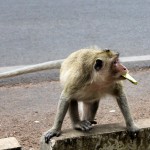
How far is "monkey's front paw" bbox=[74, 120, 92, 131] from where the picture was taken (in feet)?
14.3

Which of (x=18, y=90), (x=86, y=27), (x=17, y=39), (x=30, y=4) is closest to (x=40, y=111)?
(x=18, y=90)

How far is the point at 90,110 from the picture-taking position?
4.71 metres

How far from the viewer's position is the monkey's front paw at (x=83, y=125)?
435 centimetres

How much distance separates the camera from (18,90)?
7352 mm

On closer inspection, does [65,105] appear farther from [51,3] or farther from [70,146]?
[51,3]

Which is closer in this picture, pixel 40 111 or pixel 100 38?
pixel 40 111

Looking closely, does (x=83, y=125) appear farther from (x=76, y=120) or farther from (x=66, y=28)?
(x=66, y=28)

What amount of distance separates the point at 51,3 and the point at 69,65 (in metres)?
10.0

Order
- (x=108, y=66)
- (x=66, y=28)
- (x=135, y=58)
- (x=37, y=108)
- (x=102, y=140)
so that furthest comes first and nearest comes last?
(x=66, y=28) < (x=135, y=58) < (x=37, y=108) < (x=102, y=140) < (x=108, y=66)

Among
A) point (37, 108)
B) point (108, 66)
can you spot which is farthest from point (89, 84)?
point (37, 108)

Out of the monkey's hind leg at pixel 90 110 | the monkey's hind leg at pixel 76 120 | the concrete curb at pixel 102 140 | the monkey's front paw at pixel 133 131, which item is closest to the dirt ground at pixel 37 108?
the monkey's hind leg at pixel 90 110

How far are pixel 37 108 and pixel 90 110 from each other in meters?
1.94

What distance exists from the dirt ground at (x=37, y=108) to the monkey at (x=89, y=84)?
934 millimetres

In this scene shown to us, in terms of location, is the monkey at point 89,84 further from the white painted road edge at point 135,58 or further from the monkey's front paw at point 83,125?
the white painted road edge at point 135,58
